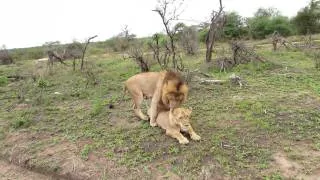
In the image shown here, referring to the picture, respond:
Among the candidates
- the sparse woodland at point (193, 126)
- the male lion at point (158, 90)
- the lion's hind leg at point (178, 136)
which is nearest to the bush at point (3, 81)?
the sparse woodland at point (193, 126)

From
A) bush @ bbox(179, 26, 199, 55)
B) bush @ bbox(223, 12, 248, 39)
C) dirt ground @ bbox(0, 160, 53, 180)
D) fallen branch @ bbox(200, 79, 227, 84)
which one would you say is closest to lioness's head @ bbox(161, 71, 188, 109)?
dirt ground @ bbox(0, 160, 53, 180)

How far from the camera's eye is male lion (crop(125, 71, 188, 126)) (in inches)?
283

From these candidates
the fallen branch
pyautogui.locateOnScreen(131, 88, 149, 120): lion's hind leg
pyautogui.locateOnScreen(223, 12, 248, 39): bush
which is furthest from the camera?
pyautogui.locateOnScreen(223, 12, 248, 39): bush

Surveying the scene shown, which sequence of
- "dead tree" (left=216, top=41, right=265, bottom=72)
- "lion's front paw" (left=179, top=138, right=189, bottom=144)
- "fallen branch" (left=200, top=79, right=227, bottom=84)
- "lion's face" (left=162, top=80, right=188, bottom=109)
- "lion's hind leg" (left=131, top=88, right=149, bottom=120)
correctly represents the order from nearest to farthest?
"lion's front paw" (left=179, top=138, right=189, bottom=144) < "lion's face" (left=162, top=80, right=188, bottom=109) < "lion's hind leg" (left=131, top=88, right=149, bottom=120) < "fallen branch" (left=200, top=79, right=227, bottom=84) < "dead tree" (left=216, top=41, right=265, bottom=72)

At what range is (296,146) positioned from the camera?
6.59 meters

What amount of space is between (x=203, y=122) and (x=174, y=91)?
1016 mm

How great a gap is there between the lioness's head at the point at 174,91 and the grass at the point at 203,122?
1.94 feet

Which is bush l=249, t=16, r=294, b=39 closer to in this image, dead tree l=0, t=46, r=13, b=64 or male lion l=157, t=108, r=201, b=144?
A: dead tree l=0, t=46, r=13, b=64

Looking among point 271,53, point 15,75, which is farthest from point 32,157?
point 271,53

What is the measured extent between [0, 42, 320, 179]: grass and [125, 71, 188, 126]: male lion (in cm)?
37

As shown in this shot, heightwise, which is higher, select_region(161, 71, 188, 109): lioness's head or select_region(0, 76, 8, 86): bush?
select_region(161, 71, 188, 109): lioness's head

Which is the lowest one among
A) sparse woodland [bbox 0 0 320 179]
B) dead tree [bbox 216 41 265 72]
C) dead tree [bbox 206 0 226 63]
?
sparse woodland [bbox 0 0 320 179]

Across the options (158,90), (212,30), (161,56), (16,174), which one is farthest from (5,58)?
(158,90)

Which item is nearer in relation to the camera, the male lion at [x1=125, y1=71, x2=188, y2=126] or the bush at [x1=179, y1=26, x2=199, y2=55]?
the male lion at [x1=125, y1=71, x2=188, y2=126]
